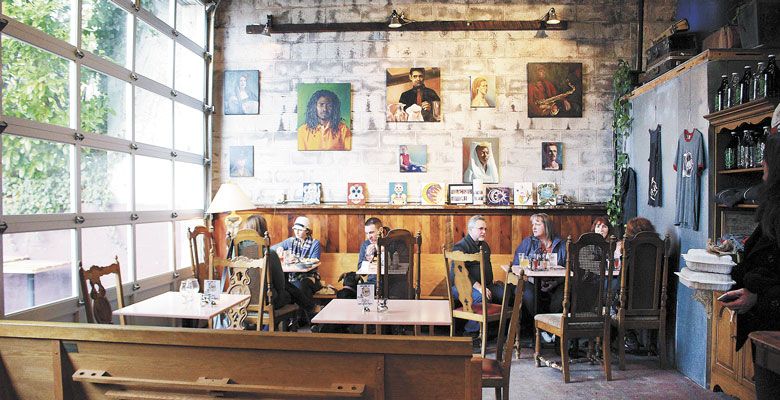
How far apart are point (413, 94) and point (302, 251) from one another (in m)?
2.59

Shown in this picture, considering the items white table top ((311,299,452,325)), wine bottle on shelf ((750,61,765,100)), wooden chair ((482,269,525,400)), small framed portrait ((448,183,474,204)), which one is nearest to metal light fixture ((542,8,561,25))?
small framed portrait ((448,183,474,204))

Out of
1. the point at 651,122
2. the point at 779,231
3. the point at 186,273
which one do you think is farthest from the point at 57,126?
the point at 651,122

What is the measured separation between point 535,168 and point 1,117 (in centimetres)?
584

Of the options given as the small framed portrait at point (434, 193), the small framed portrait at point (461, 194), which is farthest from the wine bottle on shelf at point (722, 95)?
the small framed portrait at point (434, 193)

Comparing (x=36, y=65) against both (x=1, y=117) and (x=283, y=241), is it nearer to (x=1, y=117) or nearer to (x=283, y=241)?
(x=1, y=117)

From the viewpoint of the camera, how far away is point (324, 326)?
552 cm

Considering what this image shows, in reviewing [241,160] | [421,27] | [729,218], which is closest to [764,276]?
[729,218]

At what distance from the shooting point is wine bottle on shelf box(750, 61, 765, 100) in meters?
4.18

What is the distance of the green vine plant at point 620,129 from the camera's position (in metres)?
6.84

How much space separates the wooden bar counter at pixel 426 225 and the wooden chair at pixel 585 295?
7.19ft

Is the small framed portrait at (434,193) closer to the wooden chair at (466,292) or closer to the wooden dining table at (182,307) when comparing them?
the wooden chair at (466,292)

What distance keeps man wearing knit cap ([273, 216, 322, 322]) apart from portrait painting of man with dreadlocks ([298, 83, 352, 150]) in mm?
1111

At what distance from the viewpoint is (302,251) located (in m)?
6.86

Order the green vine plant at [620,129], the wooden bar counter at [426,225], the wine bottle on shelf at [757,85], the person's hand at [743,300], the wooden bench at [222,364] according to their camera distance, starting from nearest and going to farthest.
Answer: the wooden bench at [222,364] < the person's hand at [743,300] < the wine bottle on shelf at [757,85] < the green vine plant at [620,129] < the wooden bar counter at [426,225]
